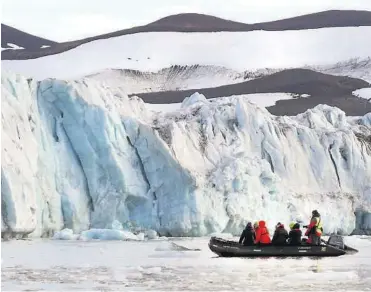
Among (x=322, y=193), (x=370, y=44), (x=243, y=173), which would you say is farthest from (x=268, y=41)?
(x=243, y=173)

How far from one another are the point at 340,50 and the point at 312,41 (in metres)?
0.78

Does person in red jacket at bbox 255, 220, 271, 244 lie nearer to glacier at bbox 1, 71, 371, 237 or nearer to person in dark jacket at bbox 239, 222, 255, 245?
person in dark jacket at bbox 239, 222, 255, 245

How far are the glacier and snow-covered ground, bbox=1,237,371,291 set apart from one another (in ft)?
5.81

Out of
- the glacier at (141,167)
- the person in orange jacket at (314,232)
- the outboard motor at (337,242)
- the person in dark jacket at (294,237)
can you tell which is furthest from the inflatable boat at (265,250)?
the glacier at (141,167)

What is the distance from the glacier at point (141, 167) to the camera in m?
14.8

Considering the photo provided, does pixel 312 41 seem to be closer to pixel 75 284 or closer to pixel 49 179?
pixel 49 179

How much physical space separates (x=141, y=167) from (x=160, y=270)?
6.54 m

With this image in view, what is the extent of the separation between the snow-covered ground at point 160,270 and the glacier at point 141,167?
5.81ft

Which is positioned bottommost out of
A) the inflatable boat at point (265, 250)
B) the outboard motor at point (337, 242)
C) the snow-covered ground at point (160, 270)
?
the snow-covered ground at point (160, 270)

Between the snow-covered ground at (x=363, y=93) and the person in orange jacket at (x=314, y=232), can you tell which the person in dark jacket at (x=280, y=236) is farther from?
the snow-covered ground at (x=363, y=93)

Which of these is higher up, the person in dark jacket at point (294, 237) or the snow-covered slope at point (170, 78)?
the snow-covered slope at point (170, 78)

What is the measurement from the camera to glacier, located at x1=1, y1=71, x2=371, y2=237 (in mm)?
14766

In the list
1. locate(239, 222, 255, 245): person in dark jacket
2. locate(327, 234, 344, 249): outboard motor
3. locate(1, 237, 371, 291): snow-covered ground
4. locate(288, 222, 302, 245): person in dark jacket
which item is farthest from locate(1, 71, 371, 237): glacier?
locate(288, 222, 302, 245): person in dark jacket

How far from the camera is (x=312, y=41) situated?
916 inches
